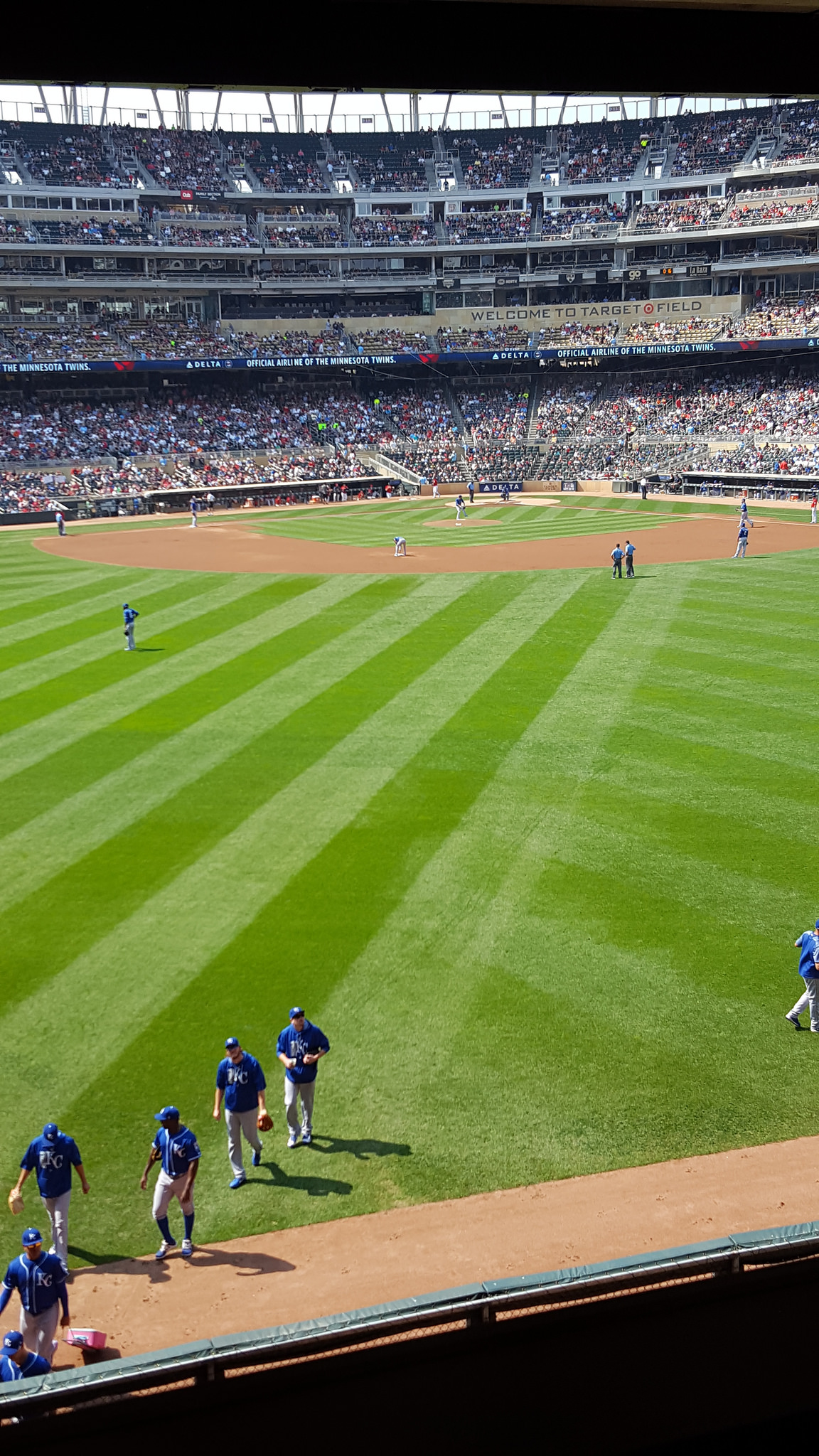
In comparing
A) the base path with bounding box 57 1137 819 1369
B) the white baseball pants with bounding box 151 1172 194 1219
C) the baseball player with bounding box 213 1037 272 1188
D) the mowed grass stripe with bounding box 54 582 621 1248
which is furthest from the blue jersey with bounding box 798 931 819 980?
the white baseball pants with bounding box 151 1172 194 1219

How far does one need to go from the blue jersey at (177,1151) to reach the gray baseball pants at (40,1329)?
1.51 m

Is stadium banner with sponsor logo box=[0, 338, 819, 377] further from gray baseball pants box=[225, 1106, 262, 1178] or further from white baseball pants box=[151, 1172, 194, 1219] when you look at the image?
white baseball pants box=[151, 1172, 194, 1219]

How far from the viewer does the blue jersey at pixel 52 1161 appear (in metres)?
9.05

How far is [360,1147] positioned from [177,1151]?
191 cm

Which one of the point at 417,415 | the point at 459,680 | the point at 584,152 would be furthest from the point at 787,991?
the point at 584,152

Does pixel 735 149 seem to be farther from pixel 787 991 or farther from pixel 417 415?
pixel 787 991

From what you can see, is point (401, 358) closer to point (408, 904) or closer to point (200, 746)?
point (200, 746)

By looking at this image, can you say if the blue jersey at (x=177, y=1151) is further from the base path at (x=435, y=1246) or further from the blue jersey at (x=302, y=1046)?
the blue jersey at (x=302, y=1046)

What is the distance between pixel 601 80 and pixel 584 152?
301ft

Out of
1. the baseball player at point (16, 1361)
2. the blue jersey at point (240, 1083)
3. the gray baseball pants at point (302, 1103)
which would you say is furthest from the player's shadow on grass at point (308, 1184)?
the baseball player at point (16, 1361)

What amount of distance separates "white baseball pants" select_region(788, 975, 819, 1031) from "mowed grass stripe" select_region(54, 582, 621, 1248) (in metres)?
3.65

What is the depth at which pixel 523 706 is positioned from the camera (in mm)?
23719

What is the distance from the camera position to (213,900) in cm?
1517

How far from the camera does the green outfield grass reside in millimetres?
10648
